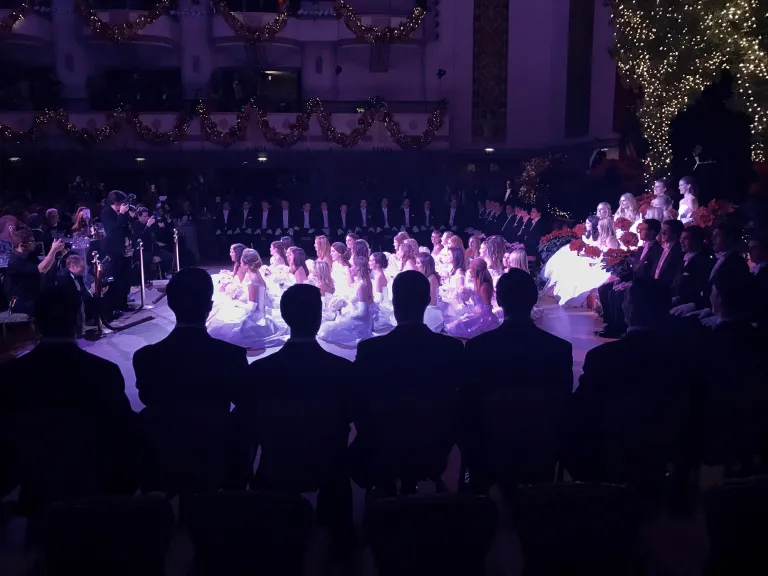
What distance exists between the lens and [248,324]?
8609 mm

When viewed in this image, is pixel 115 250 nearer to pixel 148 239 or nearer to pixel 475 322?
pixel 148 239

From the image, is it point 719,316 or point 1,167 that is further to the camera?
point 1,167

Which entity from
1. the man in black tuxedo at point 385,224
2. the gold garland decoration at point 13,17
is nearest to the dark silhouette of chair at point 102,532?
the man in black tuxedo at point 385,224

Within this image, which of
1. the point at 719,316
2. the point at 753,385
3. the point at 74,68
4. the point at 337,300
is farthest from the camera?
the point at 74,68

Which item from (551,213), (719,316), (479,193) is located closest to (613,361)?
(719,316)

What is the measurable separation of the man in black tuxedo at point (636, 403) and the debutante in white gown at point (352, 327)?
5.09 meters

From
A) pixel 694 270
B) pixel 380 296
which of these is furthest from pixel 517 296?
pixel 380 296

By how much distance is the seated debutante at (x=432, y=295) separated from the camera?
27.8 ft

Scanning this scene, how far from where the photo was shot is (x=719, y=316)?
13.8 feet

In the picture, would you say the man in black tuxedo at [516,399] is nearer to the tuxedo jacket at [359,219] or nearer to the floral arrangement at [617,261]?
the floral arrangement at [617,261]

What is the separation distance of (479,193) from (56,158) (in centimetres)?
1271

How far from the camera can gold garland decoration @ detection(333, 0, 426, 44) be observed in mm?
19875

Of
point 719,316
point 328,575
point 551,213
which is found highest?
point 551,213

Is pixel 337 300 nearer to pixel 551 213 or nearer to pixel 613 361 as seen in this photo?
pixel 613 361
